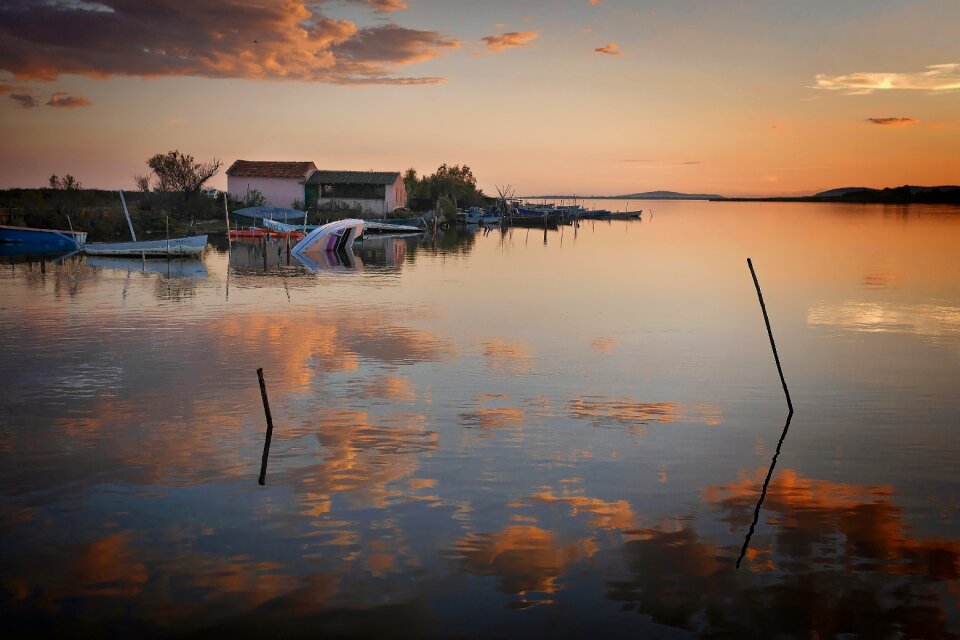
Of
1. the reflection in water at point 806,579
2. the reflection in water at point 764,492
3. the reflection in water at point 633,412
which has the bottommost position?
the reflection in water at point 806,579

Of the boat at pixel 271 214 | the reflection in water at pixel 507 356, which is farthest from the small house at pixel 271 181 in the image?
the reflection in water at pixel 507 356

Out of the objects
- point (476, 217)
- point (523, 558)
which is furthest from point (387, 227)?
point (523, 558)

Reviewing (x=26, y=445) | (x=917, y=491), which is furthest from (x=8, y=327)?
(x=917, y=491)

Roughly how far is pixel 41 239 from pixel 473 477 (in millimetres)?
41234

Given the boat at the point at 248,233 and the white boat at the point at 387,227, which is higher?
the white boat at the point at 387,227

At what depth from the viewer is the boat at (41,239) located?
42.4 metres

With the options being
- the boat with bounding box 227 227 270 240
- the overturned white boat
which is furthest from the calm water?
the boat with bounding box 227 227 270 240

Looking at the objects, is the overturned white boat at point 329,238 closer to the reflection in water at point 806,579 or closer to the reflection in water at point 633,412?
the reflection in water at point 633,412

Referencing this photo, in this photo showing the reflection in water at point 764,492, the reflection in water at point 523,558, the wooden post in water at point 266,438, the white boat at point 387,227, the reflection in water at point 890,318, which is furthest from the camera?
the white boat at point 387,227

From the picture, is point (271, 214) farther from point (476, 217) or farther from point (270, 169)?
point (476, 217)

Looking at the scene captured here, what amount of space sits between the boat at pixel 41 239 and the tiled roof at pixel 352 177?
86.3 feet

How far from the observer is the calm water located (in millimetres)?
6637

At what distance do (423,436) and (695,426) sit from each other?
12.8 ft

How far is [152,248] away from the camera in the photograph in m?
38.8
